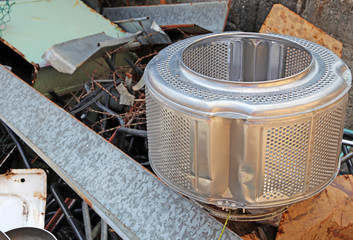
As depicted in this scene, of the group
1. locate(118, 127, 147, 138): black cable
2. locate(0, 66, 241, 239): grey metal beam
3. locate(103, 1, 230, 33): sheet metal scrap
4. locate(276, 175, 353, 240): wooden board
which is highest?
locate(0, 66, 241, 239): grey metal beam

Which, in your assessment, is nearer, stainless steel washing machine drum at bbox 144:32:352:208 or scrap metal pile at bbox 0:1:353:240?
stainless steel washing machine drum at bbox 144:32:352:208

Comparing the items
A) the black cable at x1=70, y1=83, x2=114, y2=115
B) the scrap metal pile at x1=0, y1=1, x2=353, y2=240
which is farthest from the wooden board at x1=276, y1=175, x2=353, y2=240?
the black cable at x1=70, y1=83, x2=114, y2=115

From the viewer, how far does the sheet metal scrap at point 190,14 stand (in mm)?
3256

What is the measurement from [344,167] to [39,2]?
318 centimetres

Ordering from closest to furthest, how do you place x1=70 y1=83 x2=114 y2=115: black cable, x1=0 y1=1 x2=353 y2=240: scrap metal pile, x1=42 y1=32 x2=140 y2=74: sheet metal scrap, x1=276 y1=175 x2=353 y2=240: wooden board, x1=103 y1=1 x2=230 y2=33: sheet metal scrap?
x1=276 y1=175 x2=353 y2=240: wooden board
x1=0 y1=1 x2=353 y2=240: scrap metal pile
x1=70 y1=83 x2=114 y2=115: black cable
x1=42 y1=32 x2=140 y2=74: sheet metal scrap
x1=103 y1=1 x2=230 y2=33: sheet metal scrap

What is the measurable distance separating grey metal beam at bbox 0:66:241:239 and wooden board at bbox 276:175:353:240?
462 millimetres

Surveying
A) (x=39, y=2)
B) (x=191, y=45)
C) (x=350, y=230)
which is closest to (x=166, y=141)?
(x=191, y=45)

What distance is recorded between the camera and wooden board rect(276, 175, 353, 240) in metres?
1.58

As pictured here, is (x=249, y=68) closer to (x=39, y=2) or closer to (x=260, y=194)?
(x=260, y=194)

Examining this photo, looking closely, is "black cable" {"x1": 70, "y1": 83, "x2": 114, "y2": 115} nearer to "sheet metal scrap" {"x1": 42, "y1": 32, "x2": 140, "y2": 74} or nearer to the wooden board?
"sheet metal scrap" {"x1": 42, "y1": 32, "x2": 140, "y2": 74}

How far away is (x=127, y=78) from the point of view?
9.28 ft

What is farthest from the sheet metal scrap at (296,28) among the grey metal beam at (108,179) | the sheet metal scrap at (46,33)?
the grey metal beam at (108,179)

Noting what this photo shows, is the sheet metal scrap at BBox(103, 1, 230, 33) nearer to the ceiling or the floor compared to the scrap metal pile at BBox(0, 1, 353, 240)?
nearer to the ceiling

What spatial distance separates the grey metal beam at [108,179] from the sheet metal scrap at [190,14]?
178 centimetres
